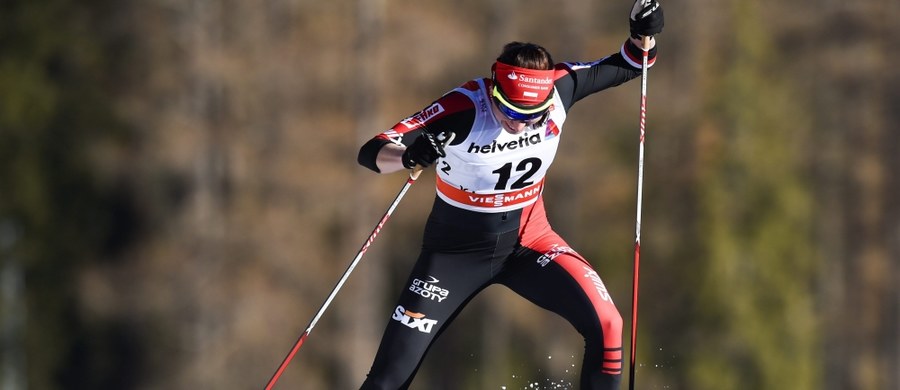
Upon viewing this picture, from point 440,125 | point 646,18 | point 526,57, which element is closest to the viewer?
point 526,57

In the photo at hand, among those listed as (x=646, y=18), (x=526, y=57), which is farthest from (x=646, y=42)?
(x=526, y=57)

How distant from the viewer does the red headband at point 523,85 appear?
8172 mm

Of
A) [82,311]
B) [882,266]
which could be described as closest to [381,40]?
[82,311]

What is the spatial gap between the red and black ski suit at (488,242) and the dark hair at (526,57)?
24cm

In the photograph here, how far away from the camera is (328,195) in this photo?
85.0ft

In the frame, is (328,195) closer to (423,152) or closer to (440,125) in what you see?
(440,125)

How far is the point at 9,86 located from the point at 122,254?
15.4ft

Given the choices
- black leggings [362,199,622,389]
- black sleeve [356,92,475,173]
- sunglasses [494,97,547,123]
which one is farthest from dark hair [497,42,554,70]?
black leggings [362,199,622,389]

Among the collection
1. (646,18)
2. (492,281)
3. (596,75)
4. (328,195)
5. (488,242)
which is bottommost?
(328,195)

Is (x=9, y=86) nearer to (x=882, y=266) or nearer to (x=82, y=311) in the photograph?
(x=82, y=311)

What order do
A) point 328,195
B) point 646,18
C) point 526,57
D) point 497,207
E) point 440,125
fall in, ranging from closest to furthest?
point 526,57
point 440,125
point 497,207
point 646,18
point 328,195

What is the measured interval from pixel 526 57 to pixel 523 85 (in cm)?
19

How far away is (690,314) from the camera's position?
84.7ft

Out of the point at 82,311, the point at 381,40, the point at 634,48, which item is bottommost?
the point at 82,311
